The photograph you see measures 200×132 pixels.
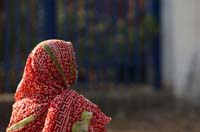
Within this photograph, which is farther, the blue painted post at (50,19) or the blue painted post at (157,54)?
the blue painted post at (157,54)

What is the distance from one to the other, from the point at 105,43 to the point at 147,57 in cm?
52

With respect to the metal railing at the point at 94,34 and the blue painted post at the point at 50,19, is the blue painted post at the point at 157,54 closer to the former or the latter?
the metal railing at the point at 94,34

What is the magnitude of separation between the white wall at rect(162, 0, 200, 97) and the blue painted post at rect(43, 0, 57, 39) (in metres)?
1.28

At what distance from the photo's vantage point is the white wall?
8383mm

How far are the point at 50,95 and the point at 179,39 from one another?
515 centimetres

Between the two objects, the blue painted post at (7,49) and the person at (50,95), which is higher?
the person at (50,95)

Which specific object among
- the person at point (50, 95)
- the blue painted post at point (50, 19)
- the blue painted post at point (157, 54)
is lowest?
the blue painted post at point (157, 54)

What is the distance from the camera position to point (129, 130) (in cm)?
762

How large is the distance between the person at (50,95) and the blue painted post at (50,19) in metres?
4.79

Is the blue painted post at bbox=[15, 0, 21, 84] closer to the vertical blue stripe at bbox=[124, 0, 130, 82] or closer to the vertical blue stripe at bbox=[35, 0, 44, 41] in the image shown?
the vertical blue stripe at bbox=[35, 0, 44, 41]

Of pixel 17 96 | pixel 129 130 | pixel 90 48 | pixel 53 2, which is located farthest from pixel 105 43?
pixel 17 96

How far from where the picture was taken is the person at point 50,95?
342 centimetres

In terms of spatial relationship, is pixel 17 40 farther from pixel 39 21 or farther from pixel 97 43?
pixel 97 43

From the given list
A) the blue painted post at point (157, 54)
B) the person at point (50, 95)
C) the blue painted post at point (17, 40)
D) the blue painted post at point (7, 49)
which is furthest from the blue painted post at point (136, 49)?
the person at point (50, 95)
